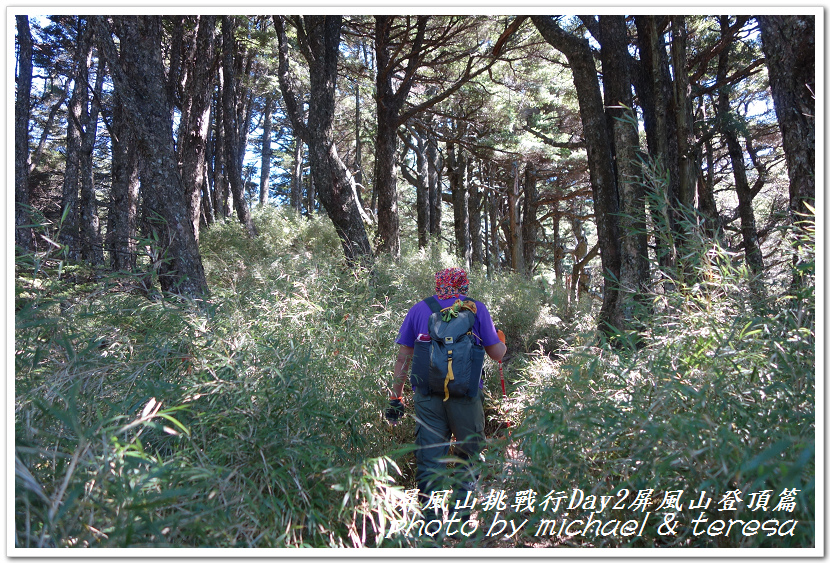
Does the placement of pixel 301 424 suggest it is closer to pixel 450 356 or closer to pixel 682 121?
pixel 450 356

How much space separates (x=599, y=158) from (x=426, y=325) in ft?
10.5

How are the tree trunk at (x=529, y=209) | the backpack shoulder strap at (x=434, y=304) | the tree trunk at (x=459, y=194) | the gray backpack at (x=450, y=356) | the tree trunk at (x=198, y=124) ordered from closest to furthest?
the gray backpack at (x=450, y=356)
the backpack shoulder strap at (x=434, y=304)
the tree trunk at (x=198, y=124)
the tree trunk at (x=459, y=194)
the tree trunk at (x=529, y=209)

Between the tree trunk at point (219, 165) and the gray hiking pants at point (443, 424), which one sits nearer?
the gray hiking pants at point (443, 424)

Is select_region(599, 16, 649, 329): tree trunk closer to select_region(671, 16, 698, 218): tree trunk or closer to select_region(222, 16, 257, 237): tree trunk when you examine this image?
select_region(671, 16, 698, 218): tree trunk

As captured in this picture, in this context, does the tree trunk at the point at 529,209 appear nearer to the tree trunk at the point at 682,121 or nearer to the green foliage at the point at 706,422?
the tree trunk at the point at 682,121

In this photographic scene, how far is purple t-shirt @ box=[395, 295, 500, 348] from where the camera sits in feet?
12.4

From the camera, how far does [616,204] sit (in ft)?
18.1

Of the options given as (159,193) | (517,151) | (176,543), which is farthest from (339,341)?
(517,151)

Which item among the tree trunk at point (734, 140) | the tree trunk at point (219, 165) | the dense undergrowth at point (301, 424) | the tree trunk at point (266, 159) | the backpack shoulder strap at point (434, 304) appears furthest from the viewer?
the tree trunk at point (266, 159)

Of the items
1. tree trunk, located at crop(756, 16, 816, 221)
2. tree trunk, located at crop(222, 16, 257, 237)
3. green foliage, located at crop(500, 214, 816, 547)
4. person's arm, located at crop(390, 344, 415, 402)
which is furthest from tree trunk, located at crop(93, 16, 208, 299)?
tree trunk, located at crop(222, 16, 257, 237)

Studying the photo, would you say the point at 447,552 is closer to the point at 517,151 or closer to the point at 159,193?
the point at 159,193

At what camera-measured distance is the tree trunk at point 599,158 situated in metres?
5.46

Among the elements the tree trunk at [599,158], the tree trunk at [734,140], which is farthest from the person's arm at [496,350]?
the tree trunk at [734,140]

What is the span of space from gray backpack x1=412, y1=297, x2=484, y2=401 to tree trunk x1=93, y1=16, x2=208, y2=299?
2.82 meters
